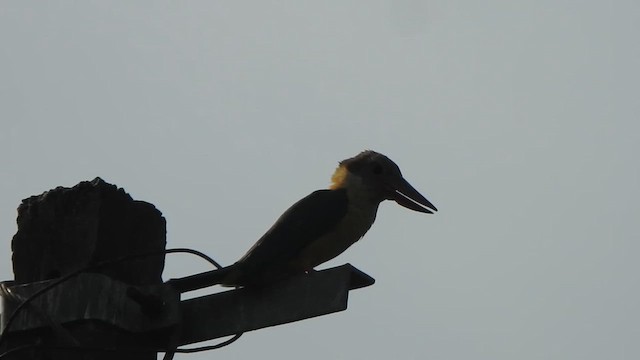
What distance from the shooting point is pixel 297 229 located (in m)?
4.94

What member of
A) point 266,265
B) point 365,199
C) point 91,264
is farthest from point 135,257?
point 365,199

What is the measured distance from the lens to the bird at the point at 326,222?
4.13 meters

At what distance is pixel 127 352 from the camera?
11.5 ft

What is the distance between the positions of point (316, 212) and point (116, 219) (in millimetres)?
1561

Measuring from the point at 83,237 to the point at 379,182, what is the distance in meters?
2.39

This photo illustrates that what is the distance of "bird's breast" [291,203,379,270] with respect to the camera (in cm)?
496

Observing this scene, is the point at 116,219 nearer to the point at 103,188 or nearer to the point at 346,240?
the point at 103,188

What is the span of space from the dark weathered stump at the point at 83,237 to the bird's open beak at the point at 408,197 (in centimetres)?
215

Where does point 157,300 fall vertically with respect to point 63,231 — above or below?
below

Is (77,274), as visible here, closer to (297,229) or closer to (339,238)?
(297,229)

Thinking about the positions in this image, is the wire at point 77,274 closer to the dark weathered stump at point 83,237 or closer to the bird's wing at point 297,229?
the dark weathered stump at point 83,237

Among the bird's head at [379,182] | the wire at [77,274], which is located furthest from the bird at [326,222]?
the wire at [77,274]

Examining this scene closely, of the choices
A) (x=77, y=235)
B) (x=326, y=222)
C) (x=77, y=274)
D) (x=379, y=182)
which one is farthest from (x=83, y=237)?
(x=379, y=182)

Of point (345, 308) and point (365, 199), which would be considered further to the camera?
point (365, 199)
